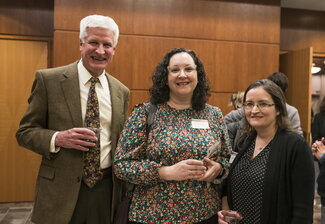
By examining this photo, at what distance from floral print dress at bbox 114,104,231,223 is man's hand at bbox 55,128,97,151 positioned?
16cm

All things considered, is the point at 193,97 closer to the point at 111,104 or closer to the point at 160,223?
the point at 111,104

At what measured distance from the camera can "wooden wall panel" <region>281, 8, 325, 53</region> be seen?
17.9 feet

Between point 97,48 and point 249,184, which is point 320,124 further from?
point 97,48

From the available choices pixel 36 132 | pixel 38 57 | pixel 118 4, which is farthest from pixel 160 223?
pixel 38 57

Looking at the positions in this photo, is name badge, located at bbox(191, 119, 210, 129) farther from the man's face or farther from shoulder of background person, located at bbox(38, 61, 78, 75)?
shoulder of background person, located at bbox(38, 61, 78, 75)

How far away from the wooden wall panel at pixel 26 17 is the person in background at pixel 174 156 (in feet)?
11.7

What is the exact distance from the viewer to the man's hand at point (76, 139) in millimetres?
1590

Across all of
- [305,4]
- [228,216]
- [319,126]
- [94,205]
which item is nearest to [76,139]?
[94,205]

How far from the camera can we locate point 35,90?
5.62 ft

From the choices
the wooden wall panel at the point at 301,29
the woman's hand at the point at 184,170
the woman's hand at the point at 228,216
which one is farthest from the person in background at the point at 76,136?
the wooden wall panel at the point at 301,29

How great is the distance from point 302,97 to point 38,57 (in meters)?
4.24

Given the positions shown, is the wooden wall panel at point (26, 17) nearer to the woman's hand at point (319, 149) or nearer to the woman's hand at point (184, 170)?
the woman's hand at point (184, 170)

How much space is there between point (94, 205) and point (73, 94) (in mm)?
640

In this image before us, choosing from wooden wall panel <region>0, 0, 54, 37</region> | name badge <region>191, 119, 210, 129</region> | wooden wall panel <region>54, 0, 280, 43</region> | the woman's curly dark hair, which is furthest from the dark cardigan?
wooden wall panel <region>0, 0, 54, 37</region>
